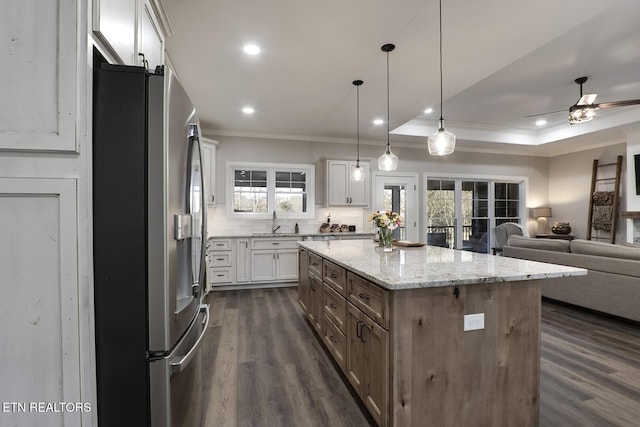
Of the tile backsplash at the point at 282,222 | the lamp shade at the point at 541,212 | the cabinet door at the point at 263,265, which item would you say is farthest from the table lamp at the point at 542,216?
the cabinet door at the point at 263,265

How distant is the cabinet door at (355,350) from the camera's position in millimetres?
1758

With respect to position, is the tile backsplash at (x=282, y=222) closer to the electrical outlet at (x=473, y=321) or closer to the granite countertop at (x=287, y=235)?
the granite countertop at (x=287, y=235)

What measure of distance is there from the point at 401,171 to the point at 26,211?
585 centimetres

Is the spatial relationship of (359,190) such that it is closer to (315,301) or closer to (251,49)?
(315,301)

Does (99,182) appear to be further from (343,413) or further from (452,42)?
(452,42)

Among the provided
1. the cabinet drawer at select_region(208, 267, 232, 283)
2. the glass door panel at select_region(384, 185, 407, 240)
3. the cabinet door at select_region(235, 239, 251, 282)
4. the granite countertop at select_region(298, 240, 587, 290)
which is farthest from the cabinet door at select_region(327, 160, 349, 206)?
the granite countertop at select_region(298, 240, 587, 290)

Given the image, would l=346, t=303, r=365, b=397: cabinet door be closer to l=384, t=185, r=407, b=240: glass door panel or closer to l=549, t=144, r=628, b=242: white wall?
l=384, t=185, r=407, b=240: glass door panel

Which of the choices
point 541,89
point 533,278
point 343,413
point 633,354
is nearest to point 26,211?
point 343,413

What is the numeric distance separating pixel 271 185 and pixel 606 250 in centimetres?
477

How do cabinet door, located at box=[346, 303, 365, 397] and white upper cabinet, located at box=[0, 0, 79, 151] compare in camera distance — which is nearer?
white upper cabinet, located at box=[0, 0, 79, 151]

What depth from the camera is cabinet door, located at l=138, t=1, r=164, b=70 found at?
5.05 ft

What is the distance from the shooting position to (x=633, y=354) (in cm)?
246

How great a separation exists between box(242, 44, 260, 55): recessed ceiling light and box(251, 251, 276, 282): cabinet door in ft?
9.90

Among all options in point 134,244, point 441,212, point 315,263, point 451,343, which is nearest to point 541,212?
point 441,212
